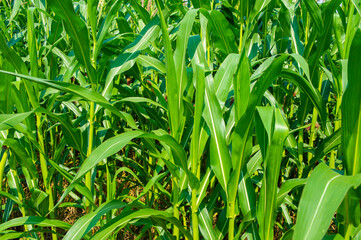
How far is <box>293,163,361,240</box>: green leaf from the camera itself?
61 centimetres

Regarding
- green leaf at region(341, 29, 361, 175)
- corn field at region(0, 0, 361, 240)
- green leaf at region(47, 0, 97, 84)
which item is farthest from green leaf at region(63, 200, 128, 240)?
green leaf at region(341, 29, 361, 175)

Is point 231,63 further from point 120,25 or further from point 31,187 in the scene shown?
point 31,187

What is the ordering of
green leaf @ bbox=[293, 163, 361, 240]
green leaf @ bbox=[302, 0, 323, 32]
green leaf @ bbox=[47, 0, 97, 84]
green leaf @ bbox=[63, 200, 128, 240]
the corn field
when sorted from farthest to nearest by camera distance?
green leaf @ bbox=[302, 0, 323, 32], green leaf @ bbox=[47, 0, 97, 84], green leaf @ bbox=[63, 200, 128, 240], the corn field, green leaf @ bbox=[293, 163, 361, 240]

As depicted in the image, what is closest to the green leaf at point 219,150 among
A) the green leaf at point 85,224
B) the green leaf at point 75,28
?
the green leaf at point 85,224

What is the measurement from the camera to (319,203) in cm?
63

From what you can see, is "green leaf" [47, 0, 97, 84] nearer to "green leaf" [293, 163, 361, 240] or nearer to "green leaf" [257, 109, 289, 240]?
"green leaf" [257, 109, 289, 240]

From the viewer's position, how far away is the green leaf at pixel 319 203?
0.61 m

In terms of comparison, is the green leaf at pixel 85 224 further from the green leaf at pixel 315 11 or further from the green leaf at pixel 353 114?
the green leaf at pixel 315 11

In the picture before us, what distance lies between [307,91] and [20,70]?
871 millimetres

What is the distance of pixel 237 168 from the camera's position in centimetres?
91

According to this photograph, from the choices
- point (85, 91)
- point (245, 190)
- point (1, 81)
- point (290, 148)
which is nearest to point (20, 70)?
point (1, 81)

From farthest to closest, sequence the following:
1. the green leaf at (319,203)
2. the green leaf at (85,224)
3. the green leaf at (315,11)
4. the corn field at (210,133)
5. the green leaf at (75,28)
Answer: the green leaf at (315,11) < the green leaf at (75,28) < the green leaf at (85,224) < the corn field at (210,133) < the green leaf at (319,203)

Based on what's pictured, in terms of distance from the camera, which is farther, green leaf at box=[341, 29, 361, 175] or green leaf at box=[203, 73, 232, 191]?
green leaf at box=[203, 73, 232, 191]

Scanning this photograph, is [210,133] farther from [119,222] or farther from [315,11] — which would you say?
[315,11]
